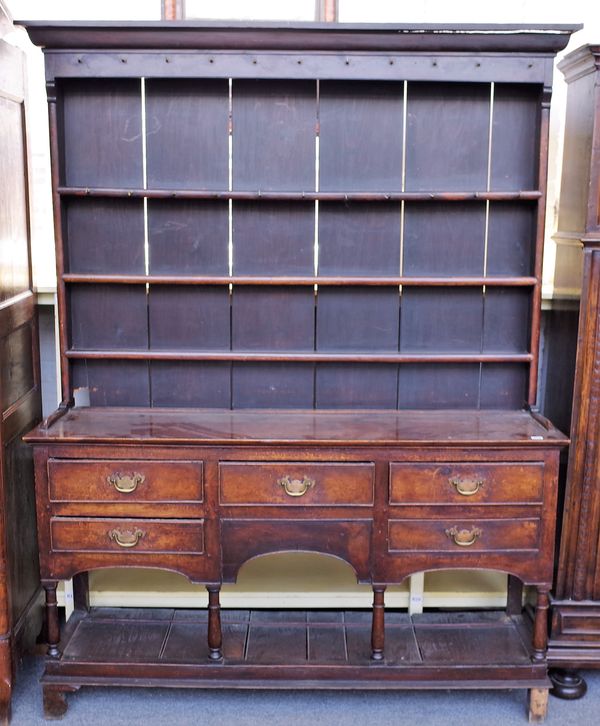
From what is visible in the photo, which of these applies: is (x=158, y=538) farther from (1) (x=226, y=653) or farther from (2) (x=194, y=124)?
(2) (x=194, y=124)

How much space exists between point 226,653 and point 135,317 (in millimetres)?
987

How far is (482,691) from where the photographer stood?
2.37m

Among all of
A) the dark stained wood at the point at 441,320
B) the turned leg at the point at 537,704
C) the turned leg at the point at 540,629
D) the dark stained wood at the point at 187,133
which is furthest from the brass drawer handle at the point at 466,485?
the dark stained wood at the point at 187,133

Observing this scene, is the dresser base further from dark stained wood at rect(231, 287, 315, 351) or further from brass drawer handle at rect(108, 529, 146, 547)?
dark stained wood at rect(231, 287, 315, 351)

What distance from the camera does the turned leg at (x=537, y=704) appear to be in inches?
87.5

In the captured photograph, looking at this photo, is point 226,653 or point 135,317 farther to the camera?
point 135,317

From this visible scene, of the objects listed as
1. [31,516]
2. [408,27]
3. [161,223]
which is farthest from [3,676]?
[408,27]

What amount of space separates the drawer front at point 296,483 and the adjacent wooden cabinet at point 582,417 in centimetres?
60

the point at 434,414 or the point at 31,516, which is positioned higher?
the point at 434,414

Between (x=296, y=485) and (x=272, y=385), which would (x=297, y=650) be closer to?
(x=296, y=485)

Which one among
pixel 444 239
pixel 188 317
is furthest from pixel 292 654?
pixel 444 239

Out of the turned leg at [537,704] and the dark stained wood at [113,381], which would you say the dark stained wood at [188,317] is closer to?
the dark stained wood at [113,381]

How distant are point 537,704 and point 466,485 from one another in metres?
0.64

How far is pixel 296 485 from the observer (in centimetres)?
213
